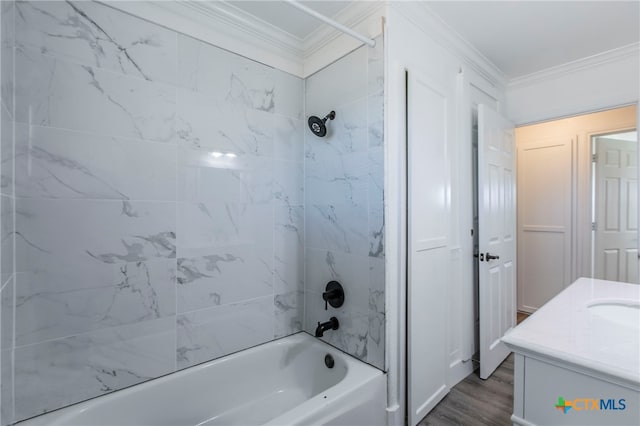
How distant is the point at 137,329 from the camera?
57.2 inches

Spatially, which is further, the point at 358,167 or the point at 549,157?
the point at 549,157

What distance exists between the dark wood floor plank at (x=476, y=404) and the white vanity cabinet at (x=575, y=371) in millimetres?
970

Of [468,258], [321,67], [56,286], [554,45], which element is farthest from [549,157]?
[56,286]

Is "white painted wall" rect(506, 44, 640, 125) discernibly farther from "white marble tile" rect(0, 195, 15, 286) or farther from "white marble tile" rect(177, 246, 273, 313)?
"white marble tile" rect(0, 195, 15, 286)

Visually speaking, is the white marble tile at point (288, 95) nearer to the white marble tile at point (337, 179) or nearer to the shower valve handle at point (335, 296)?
the white marble tile at point (337, 179)

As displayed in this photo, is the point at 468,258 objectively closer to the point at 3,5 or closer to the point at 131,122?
the point at 131,122

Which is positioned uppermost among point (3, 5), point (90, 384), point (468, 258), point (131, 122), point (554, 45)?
point (554, 45)

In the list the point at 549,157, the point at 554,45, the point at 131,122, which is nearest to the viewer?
the point at 131,122

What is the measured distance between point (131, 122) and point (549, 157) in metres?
4.06

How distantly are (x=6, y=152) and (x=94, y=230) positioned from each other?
42 centimetres

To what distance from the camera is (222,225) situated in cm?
173

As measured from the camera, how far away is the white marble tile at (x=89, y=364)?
121 cm

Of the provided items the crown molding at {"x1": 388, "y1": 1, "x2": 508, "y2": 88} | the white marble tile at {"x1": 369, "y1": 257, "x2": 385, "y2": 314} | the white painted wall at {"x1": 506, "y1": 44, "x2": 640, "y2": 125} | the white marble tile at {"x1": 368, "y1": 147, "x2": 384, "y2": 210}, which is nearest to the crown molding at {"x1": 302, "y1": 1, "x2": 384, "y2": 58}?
the crown molding at {"x1": 388, "y1": 1, "x2": 508, "y2": 88}

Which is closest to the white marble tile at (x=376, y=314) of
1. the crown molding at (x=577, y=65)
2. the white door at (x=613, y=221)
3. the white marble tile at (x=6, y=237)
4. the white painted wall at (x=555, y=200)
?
the white marble tile at (x=6, y=237)
